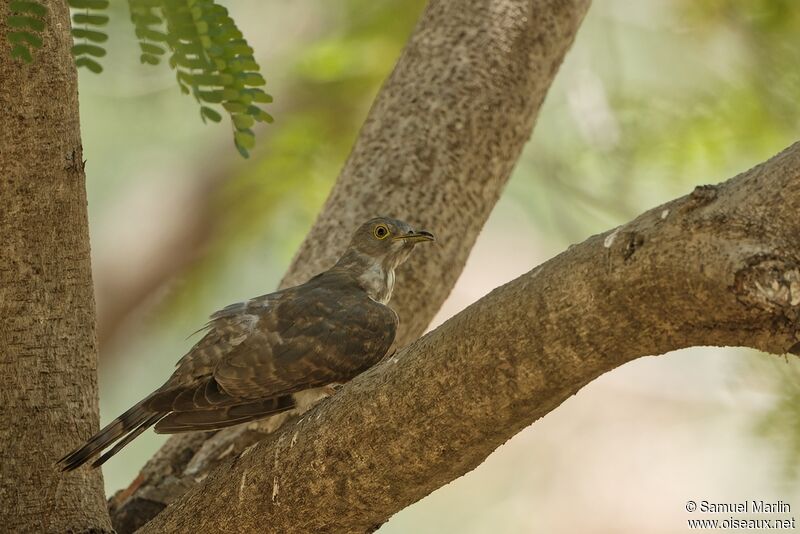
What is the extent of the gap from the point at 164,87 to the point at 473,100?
18.4 feet

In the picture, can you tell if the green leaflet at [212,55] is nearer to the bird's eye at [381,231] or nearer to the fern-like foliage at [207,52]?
the fern-like foliage at [207,52]

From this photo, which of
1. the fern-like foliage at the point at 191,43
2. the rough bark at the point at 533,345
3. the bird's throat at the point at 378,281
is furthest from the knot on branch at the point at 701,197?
the bird's throat at the point at 378,281

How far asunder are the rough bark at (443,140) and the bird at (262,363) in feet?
2.92

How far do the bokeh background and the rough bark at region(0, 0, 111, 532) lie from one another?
8.03 ft

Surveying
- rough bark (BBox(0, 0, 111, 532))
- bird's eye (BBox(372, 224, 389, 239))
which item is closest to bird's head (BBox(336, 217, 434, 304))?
bird's eye (BBox(372, 224, 389, 239))

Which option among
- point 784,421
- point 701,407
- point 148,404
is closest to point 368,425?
point 148,404

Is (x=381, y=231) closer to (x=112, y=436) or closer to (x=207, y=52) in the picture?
(x=207, y=52)

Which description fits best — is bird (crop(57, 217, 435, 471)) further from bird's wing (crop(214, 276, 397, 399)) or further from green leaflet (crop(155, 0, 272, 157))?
green leaflet (crop(155, 0, 272, 157))

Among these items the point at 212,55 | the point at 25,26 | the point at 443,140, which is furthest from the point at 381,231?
the point at 25,26

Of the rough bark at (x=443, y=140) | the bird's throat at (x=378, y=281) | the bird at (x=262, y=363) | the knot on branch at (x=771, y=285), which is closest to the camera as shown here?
the knot on branch at (x=771, y=285)

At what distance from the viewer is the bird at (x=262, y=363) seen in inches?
155

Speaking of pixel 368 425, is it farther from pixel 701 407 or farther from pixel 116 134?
pixel 116 134

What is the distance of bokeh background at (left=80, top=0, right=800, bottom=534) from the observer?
8016 millimetres

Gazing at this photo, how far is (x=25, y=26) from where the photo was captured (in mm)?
3418
